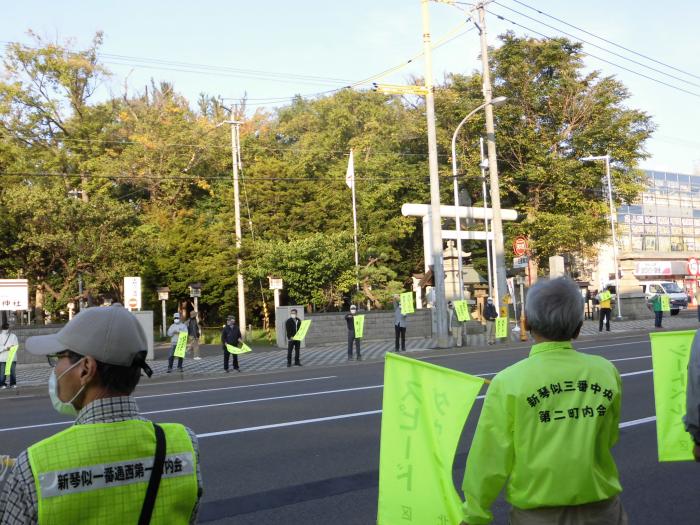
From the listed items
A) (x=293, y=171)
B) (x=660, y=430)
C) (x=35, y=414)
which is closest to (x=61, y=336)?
(x=660, y=430)

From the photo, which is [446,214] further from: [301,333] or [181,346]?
[181,346]

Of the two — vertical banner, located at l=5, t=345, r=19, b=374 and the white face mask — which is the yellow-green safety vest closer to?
the white face mask

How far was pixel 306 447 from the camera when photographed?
30.2 feet

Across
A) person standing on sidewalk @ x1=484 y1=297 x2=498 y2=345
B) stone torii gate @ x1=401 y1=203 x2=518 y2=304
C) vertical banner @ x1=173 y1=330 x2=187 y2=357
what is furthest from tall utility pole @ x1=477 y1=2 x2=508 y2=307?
vertical banner @ x1=173 y1=330 x2=187 y2=357

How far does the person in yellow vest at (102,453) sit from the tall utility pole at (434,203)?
25.0 metres

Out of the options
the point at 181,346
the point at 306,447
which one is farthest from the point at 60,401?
the point at 181,346

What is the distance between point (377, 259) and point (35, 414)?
34.5 meters

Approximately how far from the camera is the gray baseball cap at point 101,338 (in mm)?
2473

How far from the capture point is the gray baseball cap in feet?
8.11

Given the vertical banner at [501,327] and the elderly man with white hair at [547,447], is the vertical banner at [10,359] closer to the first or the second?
the vertical banner at [501,327]

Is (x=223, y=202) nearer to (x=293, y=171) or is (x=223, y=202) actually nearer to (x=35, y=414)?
(x=293, y=171)

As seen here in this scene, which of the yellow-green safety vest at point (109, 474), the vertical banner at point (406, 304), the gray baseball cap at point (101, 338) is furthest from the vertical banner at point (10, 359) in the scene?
the yellow-green safety vest at point (109, 474)

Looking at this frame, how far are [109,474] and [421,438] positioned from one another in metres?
1.81

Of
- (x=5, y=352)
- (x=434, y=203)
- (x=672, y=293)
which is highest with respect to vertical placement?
(x=434, y=203)
